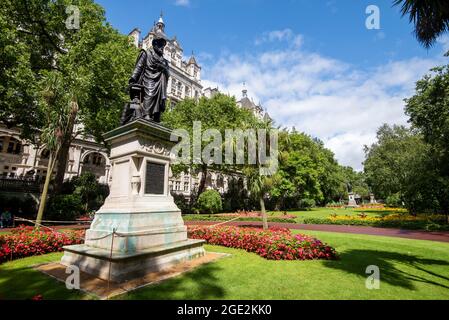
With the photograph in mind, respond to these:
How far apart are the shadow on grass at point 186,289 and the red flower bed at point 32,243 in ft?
20.8

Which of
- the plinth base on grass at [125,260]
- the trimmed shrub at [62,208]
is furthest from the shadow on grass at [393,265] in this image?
the trimmed shrub at [62,208]

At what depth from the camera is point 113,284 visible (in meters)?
5.74

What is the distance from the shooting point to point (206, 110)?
34.5 meters

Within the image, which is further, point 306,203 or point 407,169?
point 306,203

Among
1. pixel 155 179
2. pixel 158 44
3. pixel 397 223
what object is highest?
pixel 158 44

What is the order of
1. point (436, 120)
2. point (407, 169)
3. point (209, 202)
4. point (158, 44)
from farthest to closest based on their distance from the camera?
point (209, 202) → point (407, 169) → point (436, 120) → point (158, 44)

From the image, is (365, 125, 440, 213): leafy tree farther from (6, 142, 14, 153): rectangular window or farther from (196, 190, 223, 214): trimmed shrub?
(6, 142, 14, 153): rectangular window

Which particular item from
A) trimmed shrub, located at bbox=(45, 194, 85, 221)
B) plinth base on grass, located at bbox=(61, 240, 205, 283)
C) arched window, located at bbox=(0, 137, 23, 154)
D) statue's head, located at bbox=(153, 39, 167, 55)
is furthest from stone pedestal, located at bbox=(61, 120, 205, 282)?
arched window, located at bbox=(0, 137, 23, 154)

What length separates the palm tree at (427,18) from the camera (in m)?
6.17

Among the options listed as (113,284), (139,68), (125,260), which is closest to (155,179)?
(125,260)

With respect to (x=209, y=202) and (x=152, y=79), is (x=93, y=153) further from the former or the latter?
(x=152, y=79)

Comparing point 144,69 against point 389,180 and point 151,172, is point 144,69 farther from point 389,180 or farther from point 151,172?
point 389,180

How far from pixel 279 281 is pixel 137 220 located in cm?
434

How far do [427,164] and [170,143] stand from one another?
26061 mm
